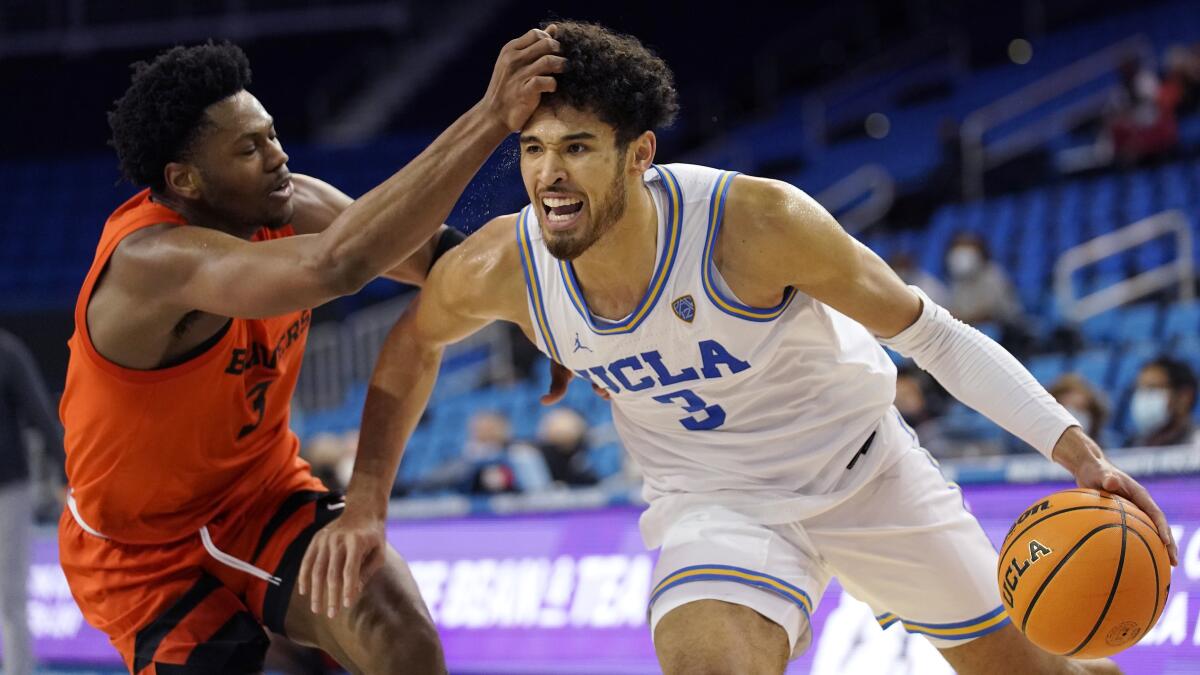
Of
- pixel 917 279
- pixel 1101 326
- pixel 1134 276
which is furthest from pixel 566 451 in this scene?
pixel 1134 276

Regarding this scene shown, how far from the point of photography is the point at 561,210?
3.18m

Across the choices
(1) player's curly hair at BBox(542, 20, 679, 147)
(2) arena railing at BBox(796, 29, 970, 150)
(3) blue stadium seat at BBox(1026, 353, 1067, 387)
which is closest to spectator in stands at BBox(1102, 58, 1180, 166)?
(3) blue stadium seat at BBox(1026, 353, 1067, 387)

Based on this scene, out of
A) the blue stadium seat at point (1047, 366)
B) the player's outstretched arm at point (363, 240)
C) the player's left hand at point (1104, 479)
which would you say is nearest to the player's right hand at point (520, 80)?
the player's outstretched arm at point (363, 240)

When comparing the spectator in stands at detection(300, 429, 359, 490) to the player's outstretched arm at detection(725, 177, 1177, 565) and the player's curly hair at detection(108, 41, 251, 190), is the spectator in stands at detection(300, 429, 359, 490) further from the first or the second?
the player's outstretched arm at detection(725, 177, 1177, 565)

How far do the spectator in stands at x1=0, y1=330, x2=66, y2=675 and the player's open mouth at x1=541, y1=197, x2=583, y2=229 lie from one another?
381 cm

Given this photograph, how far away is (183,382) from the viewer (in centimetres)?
346

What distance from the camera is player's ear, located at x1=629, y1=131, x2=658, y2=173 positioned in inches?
129

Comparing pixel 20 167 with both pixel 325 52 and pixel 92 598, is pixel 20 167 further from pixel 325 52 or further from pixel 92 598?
pixel 92 598

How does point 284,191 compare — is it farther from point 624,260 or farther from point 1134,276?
point 1134,276

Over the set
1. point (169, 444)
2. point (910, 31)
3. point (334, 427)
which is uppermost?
point (910, 31)

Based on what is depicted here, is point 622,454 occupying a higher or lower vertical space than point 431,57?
lower

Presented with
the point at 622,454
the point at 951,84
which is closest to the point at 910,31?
the point at 951,84

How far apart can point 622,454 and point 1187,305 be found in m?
3.97

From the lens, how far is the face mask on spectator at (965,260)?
9281 millimetres
